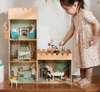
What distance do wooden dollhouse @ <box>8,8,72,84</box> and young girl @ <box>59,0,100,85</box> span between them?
13 cm

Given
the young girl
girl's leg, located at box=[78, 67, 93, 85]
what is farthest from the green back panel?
girl's leg, located at box=[78, 67, 93, 85]

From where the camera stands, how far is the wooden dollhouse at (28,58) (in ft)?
4.36

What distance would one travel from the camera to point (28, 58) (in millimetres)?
1429

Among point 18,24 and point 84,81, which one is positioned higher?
point 18,24

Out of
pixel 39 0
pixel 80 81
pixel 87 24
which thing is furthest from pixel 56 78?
pixel 39 0

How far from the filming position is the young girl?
1269 millimetres

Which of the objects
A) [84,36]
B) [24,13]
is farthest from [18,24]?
[84,36]

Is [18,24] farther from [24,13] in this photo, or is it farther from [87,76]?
[87,76]

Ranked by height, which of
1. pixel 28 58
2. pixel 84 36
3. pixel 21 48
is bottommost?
pixel 28 58

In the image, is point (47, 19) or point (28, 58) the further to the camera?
point (47, 19)

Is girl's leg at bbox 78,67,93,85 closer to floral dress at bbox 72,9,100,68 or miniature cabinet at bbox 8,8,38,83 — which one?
floral dress at bbox 72,9,100,68

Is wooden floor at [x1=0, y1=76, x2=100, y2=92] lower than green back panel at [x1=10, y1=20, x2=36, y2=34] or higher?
lower

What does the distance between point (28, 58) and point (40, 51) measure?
17 cm

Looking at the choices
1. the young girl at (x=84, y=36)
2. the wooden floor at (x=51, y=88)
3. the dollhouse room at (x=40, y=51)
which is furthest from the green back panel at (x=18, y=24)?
the wooden floor at (x=51, y=88)
